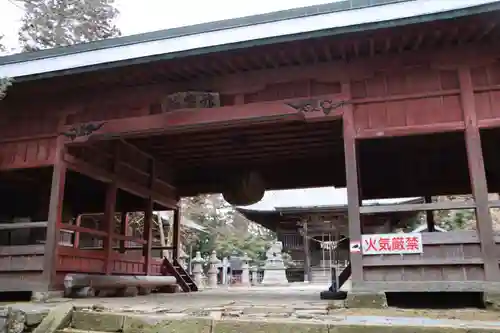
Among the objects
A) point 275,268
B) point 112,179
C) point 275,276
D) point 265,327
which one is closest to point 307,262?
point 275,268

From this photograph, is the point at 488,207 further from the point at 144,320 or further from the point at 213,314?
the point at 144,320

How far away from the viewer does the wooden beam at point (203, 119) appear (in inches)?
270

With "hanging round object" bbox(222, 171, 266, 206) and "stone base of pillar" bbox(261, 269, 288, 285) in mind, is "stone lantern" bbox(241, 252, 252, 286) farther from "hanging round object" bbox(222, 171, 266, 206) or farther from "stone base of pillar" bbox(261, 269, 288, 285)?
"hanging round object" bbox(222, 171, 266, 206)

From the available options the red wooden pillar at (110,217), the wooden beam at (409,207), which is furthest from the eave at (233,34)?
the red wooden pillar at (110,217)

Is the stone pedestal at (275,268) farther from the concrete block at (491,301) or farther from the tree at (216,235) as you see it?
the concrete block at (491,301)

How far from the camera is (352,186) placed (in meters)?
6.25

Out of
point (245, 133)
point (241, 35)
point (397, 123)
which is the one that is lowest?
point (397, 123)

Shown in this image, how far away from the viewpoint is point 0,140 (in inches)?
331

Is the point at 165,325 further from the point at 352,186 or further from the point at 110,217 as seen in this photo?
the point at 110,217

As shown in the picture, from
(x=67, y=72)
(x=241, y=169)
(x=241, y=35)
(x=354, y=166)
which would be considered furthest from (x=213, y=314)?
(x=241, y=169)

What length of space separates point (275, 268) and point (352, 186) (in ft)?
57.6

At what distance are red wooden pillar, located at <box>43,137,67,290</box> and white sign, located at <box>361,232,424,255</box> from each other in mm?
5094

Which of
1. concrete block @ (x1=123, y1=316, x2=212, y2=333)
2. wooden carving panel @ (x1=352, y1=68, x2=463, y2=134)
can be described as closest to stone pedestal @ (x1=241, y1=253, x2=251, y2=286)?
wooden carving panel @ (x1=352, y1=68, x2=463, y2=134)

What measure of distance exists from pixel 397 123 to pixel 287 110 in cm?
162
